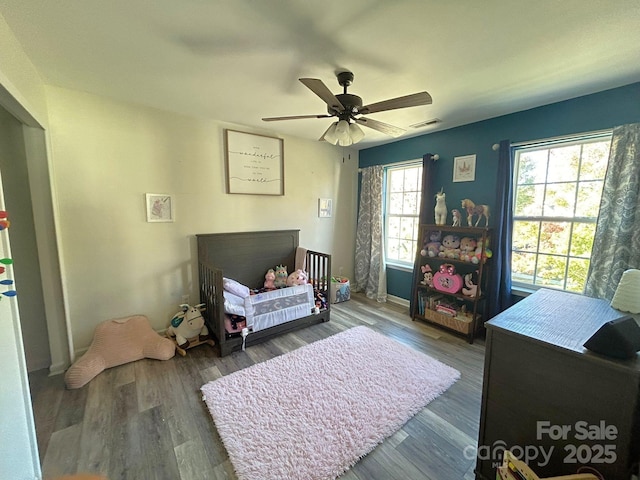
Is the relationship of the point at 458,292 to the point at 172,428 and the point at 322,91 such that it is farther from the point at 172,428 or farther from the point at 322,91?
the point at 172,428

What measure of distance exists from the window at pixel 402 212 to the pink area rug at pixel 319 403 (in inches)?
62.9

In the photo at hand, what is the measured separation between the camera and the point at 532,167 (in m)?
2.44

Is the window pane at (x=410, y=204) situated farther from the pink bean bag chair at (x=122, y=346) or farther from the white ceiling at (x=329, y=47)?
the pink bean bag chair at (x=122, y=346)

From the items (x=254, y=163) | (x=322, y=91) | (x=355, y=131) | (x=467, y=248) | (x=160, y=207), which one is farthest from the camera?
(x=254, y=163)

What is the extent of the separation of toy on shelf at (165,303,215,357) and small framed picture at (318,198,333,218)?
81.5 inches

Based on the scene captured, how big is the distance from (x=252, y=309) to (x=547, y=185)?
3.08m

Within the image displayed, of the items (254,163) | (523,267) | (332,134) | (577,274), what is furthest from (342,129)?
(577,274)

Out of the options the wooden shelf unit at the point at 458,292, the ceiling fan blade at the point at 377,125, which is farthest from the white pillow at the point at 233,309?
the wooden shelf unit at the point at 458,292

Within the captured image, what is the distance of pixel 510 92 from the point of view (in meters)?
2.01

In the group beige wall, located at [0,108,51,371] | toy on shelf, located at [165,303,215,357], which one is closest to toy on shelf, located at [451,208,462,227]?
toy on shelf, located at [165,303,215,357]

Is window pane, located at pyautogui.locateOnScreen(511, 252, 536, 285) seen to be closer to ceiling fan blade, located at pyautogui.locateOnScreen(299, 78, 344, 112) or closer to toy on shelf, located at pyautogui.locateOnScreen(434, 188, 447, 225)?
toy on shelf, located at pyautogui.locateOnScreen(434, 188, 447, 225)

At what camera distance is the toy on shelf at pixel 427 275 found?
2.99m

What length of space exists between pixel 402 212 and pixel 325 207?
1.13 meters

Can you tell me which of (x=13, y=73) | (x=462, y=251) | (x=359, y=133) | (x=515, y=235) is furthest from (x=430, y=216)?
(x=13, y=73)
